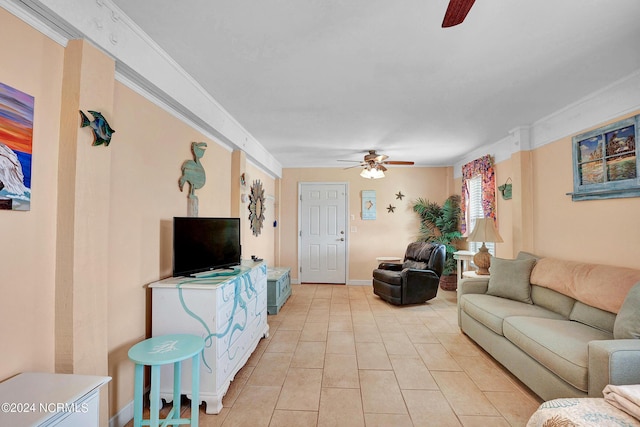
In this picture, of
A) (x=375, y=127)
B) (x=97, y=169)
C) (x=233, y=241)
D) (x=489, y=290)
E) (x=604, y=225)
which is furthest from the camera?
(x=375, y=127)

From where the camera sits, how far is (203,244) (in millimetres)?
2383

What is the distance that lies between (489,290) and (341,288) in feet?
9.28

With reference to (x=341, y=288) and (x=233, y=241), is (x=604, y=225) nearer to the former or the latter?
(x=233, y=241)

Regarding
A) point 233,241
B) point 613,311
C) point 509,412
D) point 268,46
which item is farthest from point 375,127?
point 509,412

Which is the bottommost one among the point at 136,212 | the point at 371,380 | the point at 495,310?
the point at 371,380

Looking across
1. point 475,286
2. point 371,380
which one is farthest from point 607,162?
point 371,380

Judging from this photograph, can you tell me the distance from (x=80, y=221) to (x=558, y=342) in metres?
2.96

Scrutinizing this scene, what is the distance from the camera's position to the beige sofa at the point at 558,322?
1.64 metres

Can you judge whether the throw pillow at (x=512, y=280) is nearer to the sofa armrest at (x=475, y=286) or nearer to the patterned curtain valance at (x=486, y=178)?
the sofa armrest at (x=475, y=286)

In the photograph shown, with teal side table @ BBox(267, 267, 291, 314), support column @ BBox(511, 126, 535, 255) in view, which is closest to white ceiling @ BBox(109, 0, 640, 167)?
support column @ BBox(511, 126, 535, 255)

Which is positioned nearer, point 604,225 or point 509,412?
point 509,412

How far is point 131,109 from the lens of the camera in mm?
1893

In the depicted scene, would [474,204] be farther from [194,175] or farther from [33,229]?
[33,229]

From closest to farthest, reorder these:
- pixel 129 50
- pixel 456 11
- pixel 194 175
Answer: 1. pixel 456 11
2. pixel 129 50
3. pixel 194 175
